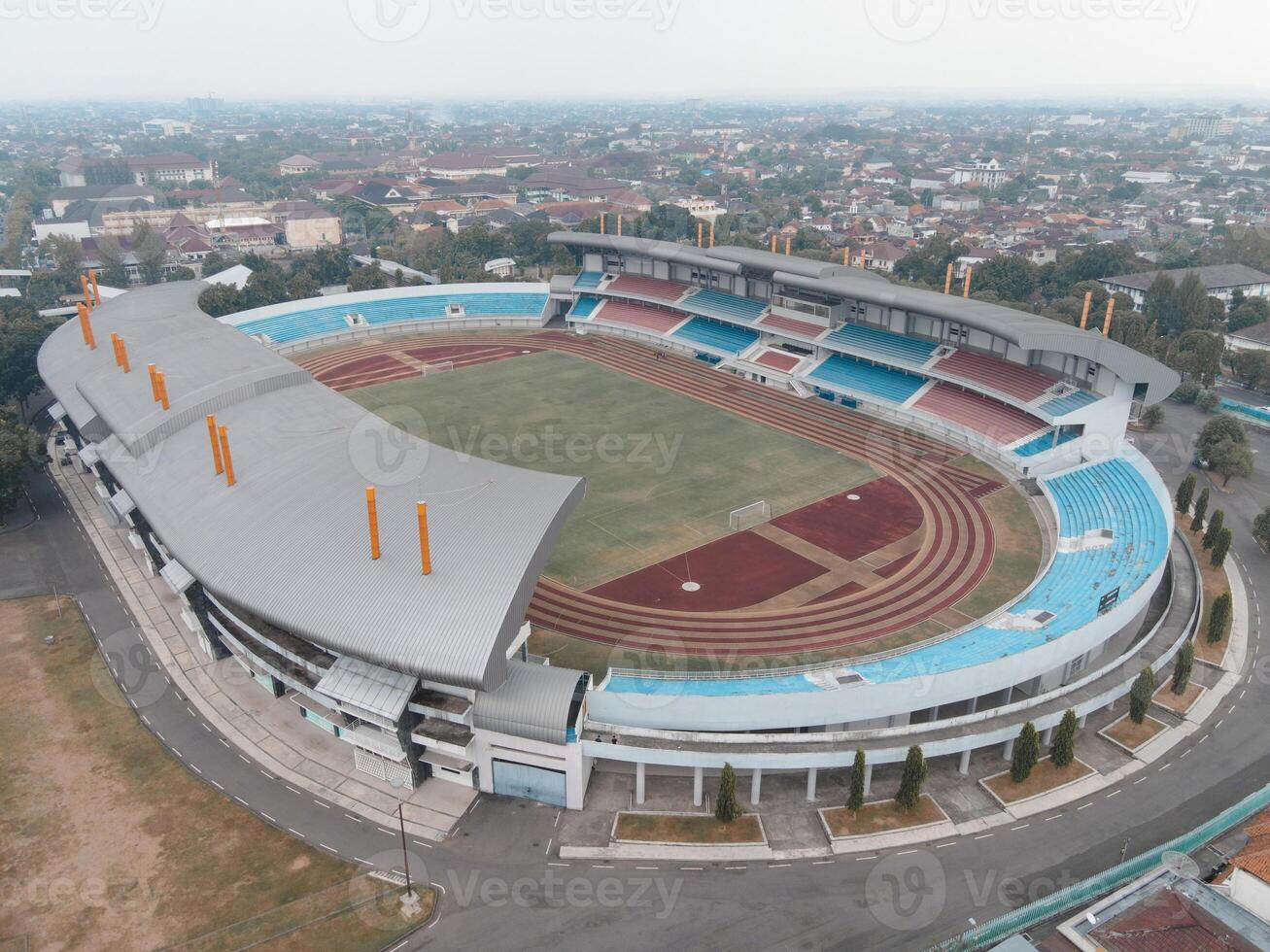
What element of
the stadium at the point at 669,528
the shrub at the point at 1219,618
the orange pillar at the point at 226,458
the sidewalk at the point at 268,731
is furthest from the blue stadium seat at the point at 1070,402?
the orange pillar at the point at 226,458

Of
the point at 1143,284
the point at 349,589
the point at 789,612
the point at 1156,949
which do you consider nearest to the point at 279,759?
the point at 349,589

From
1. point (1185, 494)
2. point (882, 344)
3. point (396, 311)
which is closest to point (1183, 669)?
point (1185, 494)

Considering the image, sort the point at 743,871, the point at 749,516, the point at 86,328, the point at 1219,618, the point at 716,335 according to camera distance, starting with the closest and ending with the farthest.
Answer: the point at 743,871 < the point at 1219,618 < the point at 749,516 < the point at 86,328 < the point at 716,335

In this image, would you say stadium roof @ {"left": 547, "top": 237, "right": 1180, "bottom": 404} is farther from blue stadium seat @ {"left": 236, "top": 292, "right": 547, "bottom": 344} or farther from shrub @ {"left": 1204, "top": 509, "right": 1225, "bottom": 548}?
blue stadium seat @ {"left": 236, "top": 292, "right": 547, "bottom": 344}

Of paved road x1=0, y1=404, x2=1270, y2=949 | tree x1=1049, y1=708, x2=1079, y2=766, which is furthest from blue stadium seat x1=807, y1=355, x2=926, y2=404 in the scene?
tree x1=1049, y1=708, x2=1079, y2=766

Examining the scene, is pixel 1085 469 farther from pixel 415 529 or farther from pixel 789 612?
pixel 415 529

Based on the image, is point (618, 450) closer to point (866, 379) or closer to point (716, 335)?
point (866, 379)

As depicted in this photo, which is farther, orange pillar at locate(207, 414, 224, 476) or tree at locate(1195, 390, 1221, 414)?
tree at locate(1195, 390, 1221, 414)
